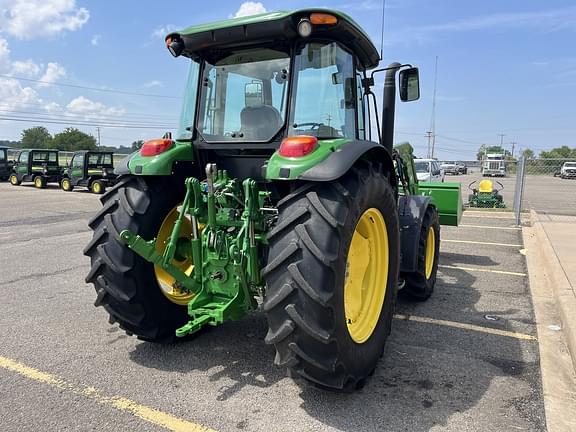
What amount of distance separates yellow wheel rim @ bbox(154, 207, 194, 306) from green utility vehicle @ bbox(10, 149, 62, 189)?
71.4ft

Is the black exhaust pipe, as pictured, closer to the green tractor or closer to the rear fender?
the green tractor

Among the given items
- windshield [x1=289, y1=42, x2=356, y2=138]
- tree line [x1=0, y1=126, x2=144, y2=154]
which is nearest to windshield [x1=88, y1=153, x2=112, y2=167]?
windshield [x1=289, y1=42, x2=356, y2=138]

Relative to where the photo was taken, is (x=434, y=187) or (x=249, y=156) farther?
(x=434, y=187)

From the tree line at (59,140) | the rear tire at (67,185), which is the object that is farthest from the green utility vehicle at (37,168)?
the tree line at (59,140)

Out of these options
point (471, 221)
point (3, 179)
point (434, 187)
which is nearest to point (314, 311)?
point (434, 187)

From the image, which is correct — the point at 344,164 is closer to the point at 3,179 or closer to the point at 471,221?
the point at 471,221

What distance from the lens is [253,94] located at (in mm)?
3680

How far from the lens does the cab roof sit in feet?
10.2

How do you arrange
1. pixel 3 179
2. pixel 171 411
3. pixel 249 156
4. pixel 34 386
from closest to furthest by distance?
pixel 171 411, pixel 34 386, pixel 249 156, pixel 3 179

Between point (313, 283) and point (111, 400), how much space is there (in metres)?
1.56

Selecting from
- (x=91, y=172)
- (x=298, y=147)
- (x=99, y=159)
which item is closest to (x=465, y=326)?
(x=298, y=147)

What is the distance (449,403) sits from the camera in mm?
2887

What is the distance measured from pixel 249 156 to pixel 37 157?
78.0 ft

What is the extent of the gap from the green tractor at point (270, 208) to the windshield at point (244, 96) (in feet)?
0.04
